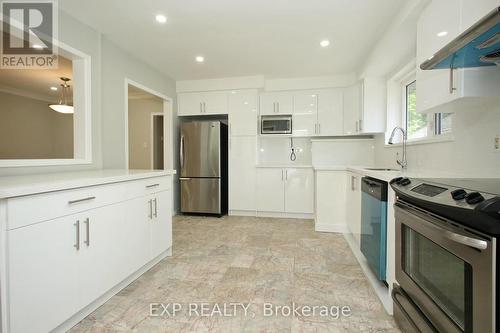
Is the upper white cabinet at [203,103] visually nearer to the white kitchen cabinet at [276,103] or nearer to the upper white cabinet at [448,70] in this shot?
the white kitchen cabinet at [276,103]

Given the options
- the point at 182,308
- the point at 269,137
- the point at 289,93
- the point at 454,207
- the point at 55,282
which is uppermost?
the point at 289,93

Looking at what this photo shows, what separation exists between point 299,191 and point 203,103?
2321 millimetres

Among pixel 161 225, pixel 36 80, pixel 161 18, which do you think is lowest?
pixel 161 225

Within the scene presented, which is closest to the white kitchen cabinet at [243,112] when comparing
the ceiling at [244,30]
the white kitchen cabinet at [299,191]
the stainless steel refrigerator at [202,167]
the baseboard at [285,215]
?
the stainless steel refrigerator at [202,167]

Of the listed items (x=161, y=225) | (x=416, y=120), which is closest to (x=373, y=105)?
(x=416, y=120)

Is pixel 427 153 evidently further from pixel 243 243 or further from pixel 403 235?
pixel 243 243

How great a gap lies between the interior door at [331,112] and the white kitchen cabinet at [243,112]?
43.9 inches

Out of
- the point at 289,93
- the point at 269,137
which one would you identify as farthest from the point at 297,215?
the point at 289,93

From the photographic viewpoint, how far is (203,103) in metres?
4.41

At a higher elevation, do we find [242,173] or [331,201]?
[242,173]

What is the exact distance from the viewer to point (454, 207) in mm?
844

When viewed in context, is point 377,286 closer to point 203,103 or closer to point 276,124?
point 276,124

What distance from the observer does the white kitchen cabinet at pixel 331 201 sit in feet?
→ 11.0

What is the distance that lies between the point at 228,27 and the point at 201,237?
8.23 ft
